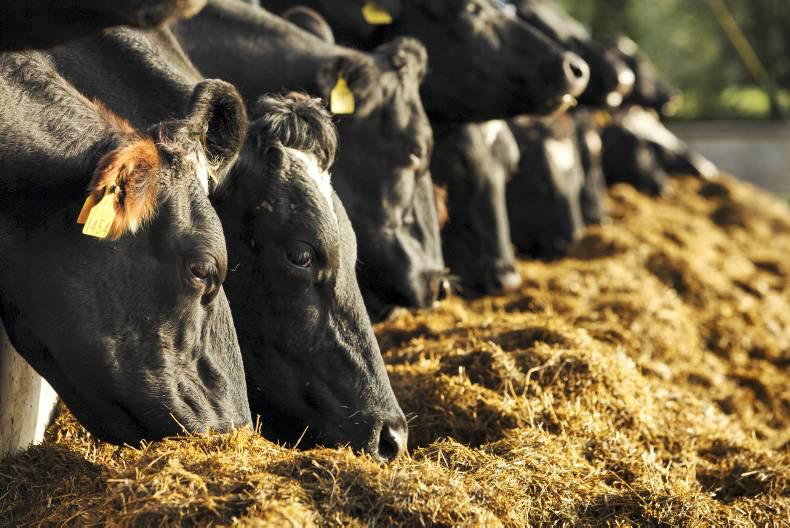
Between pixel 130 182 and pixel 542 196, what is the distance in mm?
7438

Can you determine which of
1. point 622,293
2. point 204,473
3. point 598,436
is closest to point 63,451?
point 204,473

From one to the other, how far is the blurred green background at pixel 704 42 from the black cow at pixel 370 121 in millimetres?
21938

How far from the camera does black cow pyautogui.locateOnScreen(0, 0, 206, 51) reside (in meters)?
2.74

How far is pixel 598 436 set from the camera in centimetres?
472

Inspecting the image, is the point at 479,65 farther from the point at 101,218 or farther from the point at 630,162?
the point at 630,162

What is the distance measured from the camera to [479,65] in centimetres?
763

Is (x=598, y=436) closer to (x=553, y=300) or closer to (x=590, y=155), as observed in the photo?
(x=553, y=300)

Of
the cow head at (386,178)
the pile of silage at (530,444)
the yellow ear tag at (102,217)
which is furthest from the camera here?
the cow head at (386,178)

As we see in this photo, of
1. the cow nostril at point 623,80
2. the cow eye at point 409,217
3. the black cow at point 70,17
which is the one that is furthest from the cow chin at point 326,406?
the cow nostril at point 623,80

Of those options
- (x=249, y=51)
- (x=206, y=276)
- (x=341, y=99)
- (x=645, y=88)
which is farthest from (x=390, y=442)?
(x=645, y=88)

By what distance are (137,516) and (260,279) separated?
1.45m

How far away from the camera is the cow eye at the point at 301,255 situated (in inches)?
168

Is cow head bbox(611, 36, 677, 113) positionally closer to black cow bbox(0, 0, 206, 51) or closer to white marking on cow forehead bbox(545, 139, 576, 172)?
white marking on cow forehead bbox(545, 139, 576, 172)

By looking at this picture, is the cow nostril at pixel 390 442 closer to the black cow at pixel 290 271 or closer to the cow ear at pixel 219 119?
the black cow at pixel 290 271
